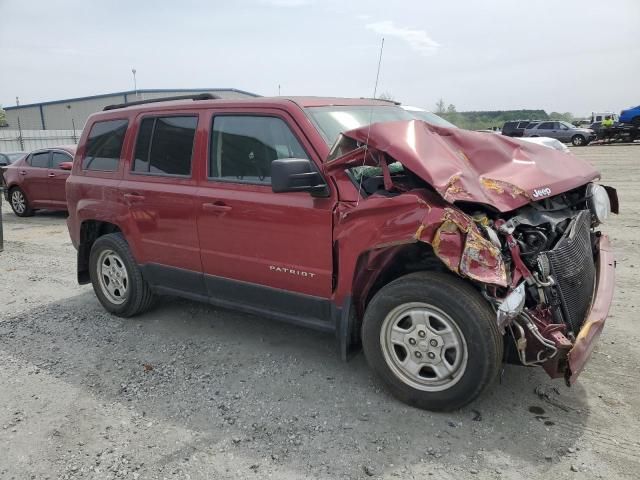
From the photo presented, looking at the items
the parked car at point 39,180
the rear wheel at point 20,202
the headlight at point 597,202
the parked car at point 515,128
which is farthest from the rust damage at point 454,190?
the parked car at point 515,128

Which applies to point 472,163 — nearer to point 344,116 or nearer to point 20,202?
point 344,116

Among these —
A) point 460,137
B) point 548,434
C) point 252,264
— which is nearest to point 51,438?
point 252,264

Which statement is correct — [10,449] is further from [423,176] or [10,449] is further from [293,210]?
[423,176]

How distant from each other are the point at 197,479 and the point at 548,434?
1.92m

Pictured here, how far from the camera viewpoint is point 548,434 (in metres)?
2.92

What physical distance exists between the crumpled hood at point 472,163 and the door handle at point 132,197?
79.7 inches

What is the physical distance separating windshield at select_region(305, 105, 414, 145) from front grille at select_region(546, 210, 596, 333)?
1.55 meters

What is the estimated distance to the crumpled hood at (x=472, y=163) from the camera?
9.61ft

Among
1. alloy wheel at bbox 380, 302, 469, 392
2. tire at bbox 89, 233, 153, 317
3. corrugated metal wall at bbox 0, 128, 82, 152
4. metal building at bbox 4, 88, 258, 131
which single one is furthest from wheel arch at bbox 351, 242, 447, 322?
metal building at bbox 4, 88, 258, 131

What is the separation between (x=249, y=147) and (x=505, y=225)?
6.22 feet

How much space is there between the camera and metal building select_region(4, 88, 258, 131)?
149ft

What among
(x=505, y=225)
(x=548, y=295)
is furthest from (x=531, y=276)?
(x=505, y=225)

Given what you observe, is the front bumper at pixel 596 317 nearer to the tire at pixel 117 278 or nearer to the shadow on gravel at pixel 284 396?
the shadow on gravel at pixel 284 396

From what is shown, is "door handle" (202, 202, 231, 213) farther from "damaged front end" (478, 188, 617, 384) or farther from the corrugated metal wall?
the corrugated metal wall
